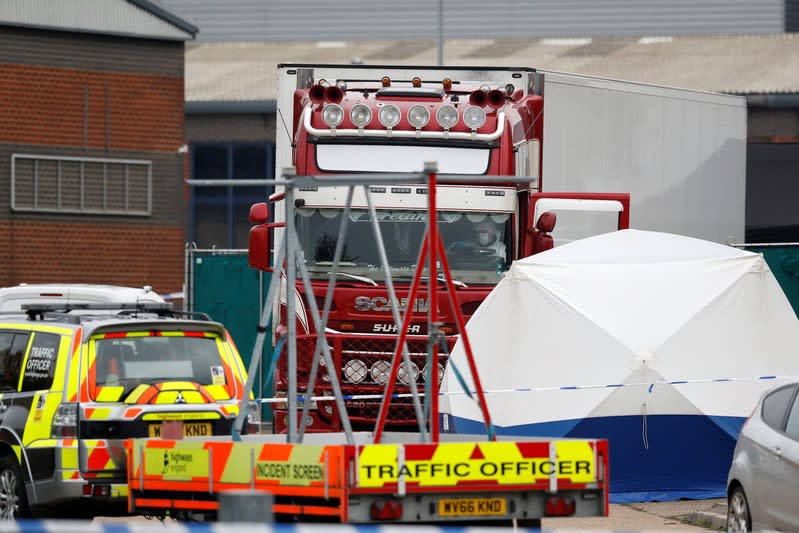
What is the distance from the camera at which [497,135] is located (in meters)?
15.5

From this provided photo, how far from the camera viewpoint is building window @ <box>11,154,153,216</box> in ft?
112

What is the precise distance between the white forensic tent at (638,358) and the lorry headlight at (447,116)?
1.55 metres

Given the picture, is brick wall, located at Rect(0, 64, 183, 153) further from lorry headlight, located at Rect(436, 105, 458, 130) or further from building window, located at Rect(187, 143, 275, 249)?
lorry headlight, located at Rect(436, 105, 458, 130)

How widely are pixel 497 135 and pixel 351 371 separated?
271 centimetres

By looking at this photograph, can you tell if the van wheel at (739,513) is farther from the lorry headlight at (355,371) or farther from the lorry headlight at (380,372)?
the lorry headlight at (355,371)

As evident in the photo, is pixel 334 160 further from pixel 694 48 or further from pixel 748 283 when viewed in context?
pixel 694 48

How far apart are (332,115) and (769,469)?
6.34 metres

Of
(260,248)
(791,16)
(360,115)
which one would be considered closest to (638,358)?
(360,115)

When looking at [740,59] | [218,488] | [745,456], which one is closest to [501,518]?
[218,488]

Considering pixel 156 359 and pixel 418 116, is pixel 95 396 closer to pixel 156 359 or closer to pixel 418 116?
pixel 156 359

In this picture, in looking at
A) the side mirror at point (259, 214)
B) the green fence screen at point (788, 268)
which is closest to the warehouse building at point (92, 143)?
the green fence screen at point (788, 268)

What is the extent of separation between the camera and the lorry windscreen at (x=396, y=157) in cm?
1548

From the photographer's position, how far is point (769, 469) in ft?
35.6

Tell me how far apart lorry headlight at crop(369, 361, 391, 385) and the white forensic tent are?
585 mm
